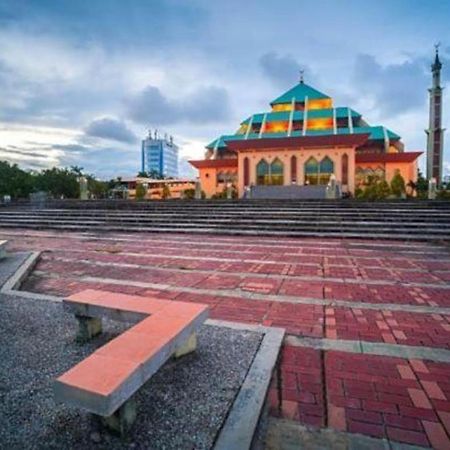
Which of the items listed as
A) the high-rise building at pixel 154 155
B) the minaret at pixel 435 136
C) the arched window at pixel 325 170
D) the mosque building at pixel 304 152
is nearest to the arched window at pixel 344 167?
the mosque building at pixel 304 152

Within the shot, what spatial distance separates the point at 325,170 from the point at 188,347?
3239cm

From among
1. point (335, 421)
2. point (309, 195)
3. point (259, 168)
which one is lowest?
point (335, 421)

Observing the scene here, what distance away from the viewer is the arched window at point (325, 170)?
3334 centimetres

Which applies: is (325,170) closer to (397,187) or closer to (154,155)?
(397,187)

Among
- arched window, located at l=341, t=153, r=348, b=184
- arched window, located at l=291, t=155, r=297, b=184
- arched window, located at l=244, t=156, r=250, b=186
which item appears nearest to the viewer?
arched window, located at l=341, t=153, r=348, b=184

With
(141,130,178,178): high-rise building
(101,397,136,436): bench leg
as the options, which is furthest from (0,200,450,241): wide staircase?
(141,130,178,178): high-rise building

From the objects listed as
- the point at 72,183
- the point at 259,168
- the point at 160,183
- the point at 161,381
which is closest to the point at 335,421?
the point at 161,381

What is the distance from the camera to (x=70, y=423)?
2381mm

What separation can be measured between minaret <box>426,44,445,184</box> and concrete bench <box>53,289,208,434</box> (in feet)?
161

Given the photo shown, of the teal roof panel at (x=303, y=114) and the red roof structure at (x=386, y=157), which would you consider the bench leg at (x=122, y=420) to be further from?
the teal roof panel at (x=303, y=114)

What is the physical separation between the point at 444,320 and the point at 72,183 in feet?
160

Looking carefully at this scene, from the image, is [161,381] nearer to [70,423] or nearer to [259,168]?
[70,423]

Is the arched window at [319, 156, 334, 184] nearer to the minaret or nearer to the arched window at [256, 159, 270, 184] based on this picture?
the arched window at [256, 159, 270, 184]

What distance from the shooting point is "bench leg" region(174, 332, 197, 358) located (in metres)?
3.29
